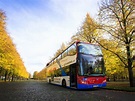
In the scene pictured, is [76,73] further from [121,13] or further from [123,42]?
[121,13]

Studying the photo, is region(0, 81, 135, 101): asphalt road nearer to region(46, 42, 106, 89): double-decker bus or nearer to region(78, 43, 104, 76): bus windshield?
region(46, 42, 106, 89): double-decker bus

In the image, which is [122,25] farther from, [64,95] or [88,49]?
[64,95]

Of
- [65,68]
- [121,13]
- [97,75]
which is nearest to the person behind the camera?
[97,75]

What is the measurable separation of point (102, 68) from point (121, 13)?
Result: 21.0ft

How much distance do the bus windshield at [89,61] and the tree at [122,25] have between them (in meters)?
2.58

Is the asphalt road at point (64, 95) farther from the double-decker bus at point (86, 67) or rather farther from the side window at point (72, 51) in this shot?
the side window at point (72, 51)

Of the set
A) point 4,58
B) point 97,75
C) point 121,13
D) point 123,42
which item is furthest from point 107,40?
point 4,58

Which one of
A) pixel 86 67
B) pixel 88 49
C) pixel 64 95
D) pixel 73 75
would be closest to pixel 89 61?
pixel 86 67

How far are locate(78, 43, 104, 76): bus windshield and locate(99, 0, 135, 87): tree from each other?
2.58 m

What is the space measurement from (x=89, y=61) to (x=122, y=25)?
579cm

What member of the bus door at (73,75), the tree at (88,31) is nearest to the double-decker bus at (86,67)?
the bus door at (73,75)

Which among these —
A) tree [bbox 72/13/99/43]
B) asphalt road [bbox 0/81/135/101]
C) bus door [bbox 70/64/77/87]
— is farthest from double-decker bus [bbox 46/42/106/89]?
tree [bbox 72/13/99/43]

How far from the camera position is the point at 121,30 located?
1764 centimetres

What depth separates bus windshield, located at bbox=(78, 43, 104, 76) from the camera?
16328 mm
